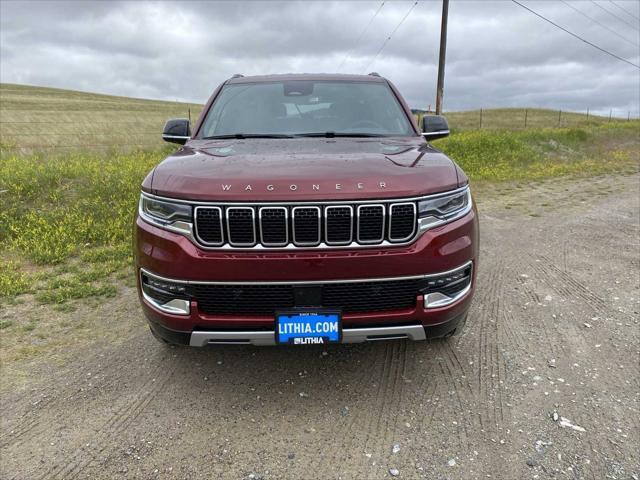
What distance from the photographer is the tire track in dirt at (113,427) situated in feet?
7.36

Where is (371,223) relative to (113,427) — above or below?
above

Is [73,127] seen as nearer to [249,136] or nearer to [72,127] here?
[72,127]

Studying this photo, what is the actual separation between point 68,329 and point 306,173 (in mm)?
2459

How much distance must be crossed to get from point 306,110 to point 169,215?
1.72m

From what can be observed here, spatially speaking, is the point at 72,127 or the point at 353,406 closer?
the point at 353,406

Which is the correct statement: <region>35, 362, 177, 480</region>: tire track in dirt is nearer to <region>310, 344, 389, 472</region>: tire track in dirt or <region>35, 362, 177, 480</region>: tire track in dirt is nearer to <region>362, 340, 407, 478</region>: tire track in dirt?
<region>310, 344, 389, 472</region>: tire track in dirt

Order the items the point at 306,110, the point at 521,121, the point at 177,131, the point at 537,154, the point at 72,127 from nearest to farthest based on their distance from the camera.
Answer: the point at 306,110
the point at 177,131
the point at 537,154
the point at 72,127
the point at 521,121

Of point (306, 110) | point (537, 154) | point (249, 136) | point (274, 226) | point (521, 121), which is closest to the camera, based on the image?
point (274, 226)

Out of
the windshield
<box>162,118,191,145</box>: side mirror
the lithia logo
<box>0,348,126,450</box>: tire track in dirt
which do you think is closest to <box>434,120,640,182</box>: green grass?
the windshield

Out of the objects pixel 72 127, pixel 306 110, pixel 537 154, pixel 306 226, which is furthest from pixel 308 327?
pixel 72 127

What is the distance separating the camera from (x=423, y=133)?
383 centimetres

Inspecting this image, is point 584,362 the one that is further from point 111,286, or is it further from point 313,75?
point 111,286

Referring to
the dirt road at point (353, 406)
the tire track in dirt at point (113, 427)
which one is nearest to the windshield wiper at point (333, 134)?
the dirt road at point (353, 406)

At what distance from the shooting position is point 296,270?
7.68 ft
